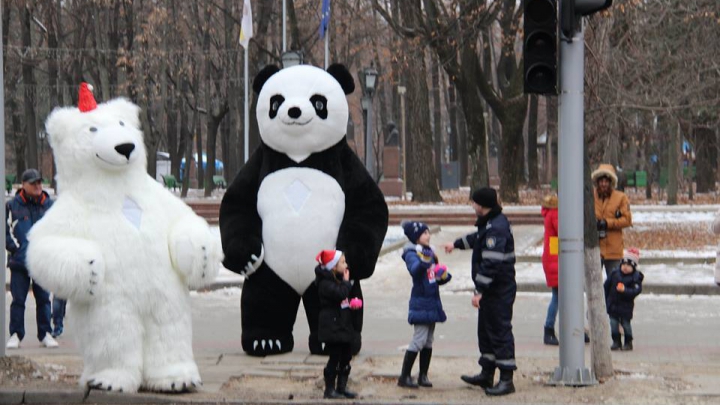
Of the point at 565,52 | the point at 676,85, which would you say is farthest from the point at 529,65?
the point at 676,85

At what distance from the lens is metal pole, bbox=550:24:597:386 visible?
928 centimetres

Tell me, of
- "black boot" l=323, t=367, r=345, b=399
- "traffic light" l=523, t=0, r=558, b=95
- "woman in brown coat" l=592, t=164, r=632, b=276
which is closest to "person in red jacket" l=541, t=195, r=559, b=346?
"woman in brown coat" l=592, t=164, r=632, b=276

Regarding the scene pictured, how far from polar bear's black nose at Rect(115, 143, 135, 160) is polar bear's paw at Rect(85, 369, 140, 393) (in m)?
1.60

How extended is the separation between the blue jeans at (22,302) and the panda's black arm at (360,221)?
3.25m

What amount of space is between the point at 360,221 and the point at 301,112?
3.57 ft

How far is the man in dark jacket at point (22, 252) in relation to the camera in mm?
12027

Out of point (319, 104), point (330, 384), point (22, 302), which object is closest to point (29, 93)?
point (22, 302)

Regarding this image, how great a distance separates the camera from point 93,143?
919cm

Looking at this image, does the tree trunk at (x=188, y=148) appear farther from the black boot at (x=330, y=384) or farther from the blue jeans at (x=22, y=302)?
the black boot at (x=330, y=384)

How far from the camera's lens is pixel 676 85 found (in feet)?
81.8

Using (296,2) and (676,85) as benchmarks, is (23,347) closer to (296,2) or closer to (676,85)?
(676,85)

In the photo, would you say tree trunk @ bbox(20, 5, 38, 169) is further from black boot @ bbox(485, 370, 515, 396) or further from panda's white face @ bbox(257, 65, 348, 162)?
black boot @ bbox(485, 370, 515, 396)

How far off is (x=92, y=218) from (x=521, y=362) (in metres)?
4.07

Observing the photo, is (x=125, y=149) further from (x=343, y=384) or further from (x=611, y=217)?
(x=611, y=217)
